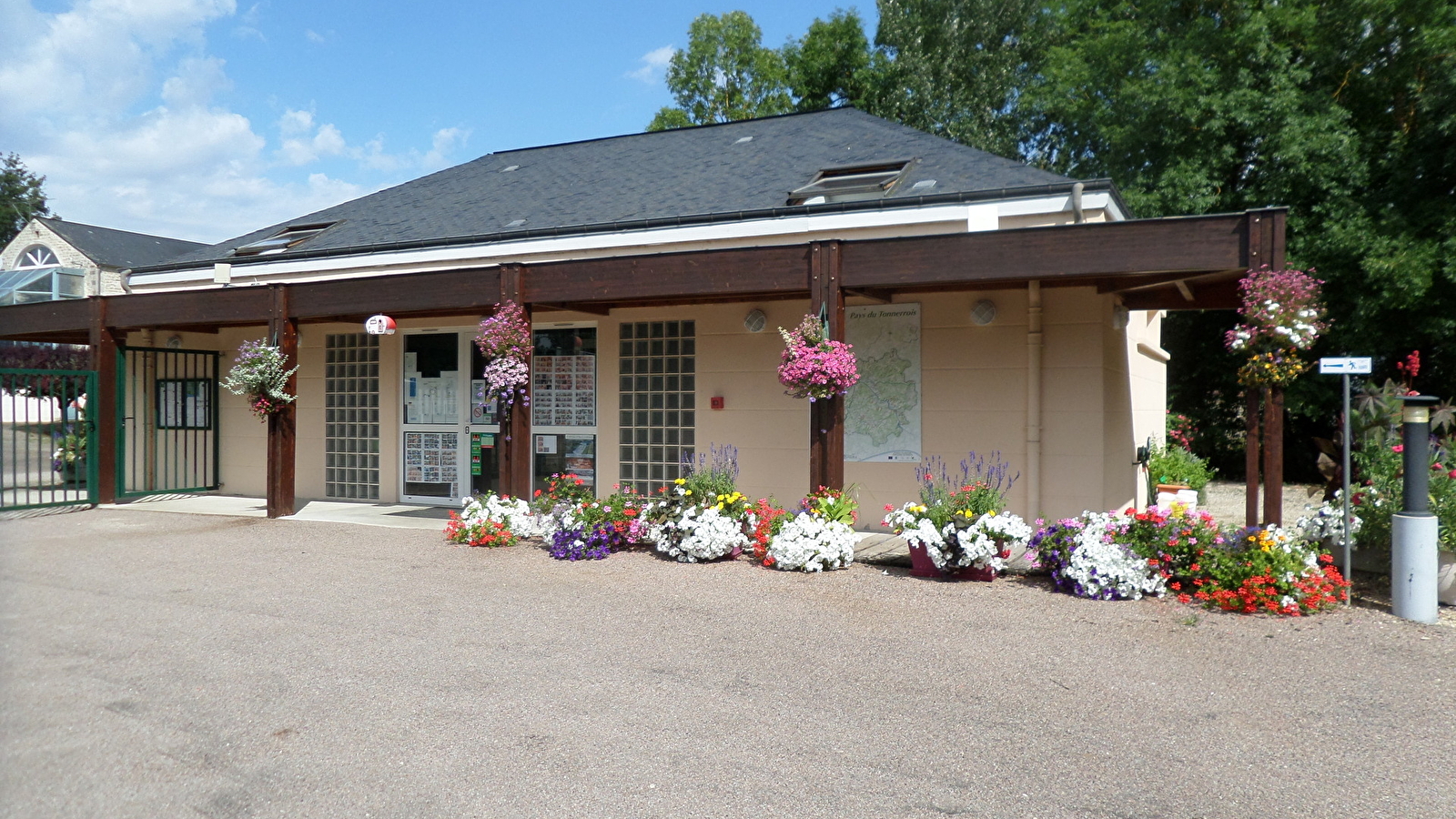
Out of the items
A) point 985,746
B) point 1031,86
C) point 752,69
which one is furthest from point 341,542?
point 752,69

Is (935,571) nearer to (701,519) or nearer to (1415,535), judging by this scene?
(701,519)

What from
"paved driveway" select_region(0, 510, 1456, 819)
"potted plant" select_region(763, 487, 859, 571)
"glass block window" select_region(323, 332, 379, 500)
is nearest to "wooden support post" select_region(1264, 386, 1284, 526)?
"paved driveway" select_region(0, 510, 1456, 819)

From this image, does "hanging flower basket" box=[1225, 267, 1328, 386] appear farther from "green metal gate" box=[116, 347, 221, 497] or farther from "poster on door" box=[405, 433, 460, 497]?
"green metal gate" box=[116, 347, 221, 497]

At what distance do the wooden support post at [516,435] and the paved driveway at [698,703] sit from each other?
7.23ft

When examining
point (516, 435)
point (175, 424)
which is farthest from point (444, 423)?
point (175, 424)

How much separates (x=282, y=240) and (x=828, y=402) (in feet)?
32.7

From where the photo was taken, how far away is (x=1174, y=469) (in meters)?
12.8

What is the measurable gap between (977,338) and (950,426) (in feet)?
3.11

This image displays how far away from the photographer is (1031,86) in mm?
21703

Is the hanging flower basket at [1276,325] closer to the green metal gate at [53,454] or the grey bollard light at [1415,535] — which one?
the grey bollard light at [1415,535]

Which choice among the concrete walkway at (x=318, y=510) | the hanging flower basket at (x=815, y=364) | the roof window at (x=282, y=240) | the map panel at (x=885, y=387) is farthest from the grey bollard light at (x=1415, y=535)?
the roof window at (x=282, y=240)

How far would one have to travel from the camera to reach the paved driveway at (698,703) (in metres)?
3.52

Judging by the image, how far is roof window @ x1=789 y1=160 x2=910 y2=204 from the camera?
412 inches

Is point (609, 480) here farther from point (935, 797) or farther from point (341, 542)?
point (935, 797)
